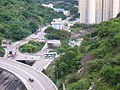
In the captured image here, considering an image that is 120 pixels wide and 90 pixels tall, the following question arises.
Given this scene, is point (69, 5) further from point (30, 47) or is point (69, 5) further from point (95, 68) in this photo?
point (95, 68)

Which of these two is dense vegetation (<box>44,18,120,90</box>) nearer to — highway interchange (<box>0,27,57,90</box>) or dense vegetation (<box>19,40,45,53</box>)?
highway interchange (<box>0,27,57,90</box>)

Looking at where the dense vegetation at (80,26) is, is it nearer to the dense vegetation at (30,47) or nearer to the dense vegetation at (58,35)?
the dense vegetation at (58,35)

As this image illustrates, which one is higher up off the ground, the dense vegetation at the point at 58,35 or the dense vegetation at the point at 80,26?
the dense vegetation at the point at 80,26

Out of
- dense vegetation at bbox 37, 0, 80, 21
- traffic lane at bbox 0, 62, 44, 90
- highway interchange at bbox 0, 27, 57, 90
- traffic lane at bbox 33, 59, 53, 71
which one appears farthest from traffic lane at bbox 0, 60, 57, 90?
dense vegetation at bbox 37, 0, 80, 21

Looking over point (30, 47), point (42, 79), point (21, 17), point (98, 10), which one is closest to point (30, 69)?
point (42, 79)

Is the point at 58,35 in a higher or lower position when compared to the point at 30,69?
higher

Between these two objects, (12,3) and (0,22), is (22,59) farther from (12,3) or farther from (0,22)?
(12,3)

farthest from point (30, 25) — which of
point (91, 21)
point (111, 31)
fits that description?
point (111, 31)

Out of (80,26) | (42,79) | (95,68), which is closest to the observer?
(95,68)

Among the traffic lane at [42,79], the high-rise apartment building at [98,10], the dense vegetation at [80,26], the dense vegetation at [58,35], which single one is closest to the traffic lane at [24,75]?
the traffic lane at [42,79]
